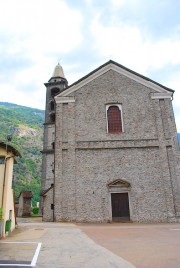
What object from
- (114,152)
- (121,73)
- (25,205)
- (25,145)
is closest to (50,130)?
(25,205)

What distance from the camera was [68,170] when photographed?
17.7m

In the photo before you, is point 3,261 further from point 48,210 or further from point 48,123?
point 48,123

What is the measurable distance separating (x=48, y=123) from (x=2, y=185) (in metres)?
21.2

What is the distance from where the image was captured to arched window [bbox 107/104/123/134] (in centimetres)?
1906

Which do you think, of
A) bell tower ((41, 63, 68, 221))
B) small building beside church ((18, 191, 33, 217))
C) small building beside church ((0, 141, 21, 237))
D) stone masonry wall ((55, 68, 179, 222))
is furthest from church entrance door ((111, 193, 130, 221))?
small building beside church ((18, 191, 33, 217))

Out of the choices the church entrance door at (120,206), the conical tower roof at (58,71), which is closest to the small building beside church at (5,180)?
the church entrance door at (120,206)

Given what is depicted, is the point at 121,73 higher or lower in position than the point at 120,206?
higher

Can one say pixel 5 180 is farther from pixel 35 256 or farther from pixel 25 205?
pixel 25 205

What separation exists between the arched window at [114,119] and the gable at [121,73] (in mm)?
3029

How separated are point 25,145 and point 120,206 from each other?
251 ft

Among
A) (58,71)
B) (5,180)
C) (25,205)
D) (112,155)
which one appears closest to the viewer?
(5,180)

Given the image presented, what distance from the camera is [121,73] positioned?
20.9 m

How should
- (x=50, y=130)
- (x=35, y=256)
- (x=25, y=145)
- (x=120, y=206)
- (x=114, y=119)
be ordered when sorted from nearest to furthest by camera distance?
(x=35, y=256) → (x=120, y=206) → (x=114, y=119) → (x=50, y=130) → (x=25, y=145)

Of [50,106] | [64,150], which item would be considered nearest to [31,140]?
[50,106]
